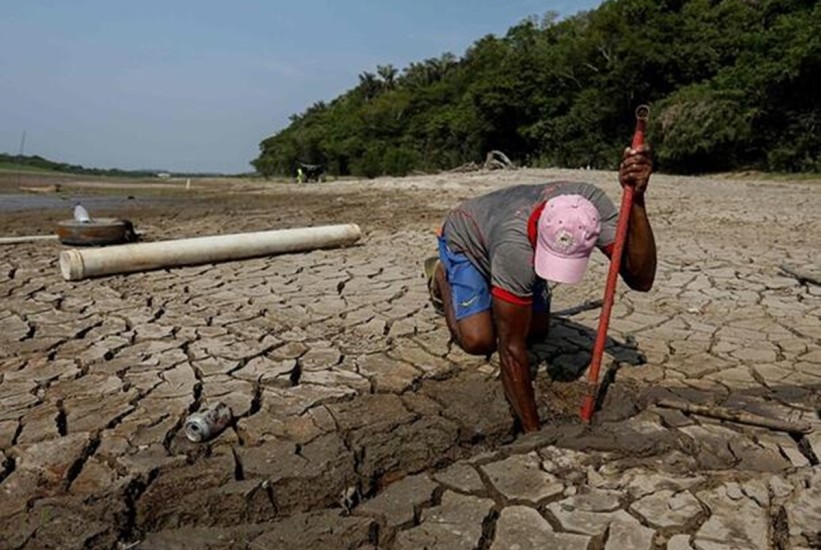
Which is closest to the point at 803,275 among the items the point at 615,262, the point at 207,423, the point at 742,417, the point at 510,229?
the point at 742,417

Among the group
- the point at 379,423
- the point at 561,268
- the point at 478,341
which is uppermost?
the point at 561,268

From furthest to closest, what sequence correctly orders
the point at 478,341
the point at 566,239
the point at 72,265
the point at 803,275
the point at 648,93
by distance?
the point at 648,93, the point at 803,275, the point at 72,265, the point at 478,341, the point at 566,239

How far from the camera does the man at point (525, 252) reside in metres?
2.16

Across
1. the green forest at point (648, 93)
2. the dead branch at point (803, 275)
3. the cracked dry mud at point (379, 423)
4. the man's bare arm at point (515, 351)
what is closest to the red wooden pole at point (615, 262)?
the cracked dry mud at point (379, 423)

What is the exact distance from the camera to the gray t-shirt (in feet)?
7.38

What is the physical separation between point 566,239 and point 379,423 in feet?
3.30

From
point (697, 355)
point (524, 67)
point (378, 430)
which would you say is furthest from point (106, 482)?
point (524, 67)

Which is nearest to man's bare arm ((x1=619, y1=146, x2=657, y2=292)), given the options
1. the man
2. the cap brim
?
the man

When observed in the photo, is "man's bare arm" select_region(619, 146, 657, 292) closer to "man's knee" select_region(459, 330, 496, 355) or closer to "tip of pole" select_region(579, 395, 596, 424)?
"tip of pole" select_region(579, 395, 596, 424)

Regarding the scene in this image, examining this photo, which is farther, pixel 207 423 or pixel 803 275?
pixel 803 275

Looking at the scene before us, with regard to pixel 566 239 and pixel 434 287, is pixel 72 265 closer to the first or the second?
pixel 434 287

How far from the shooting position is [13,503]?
6.15 ft

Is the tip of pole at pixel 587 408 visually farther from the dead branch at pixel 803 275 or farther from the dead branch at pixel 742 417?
the dead branch at pixel 803 275

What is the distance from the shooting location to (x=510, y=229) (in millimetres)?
2344
